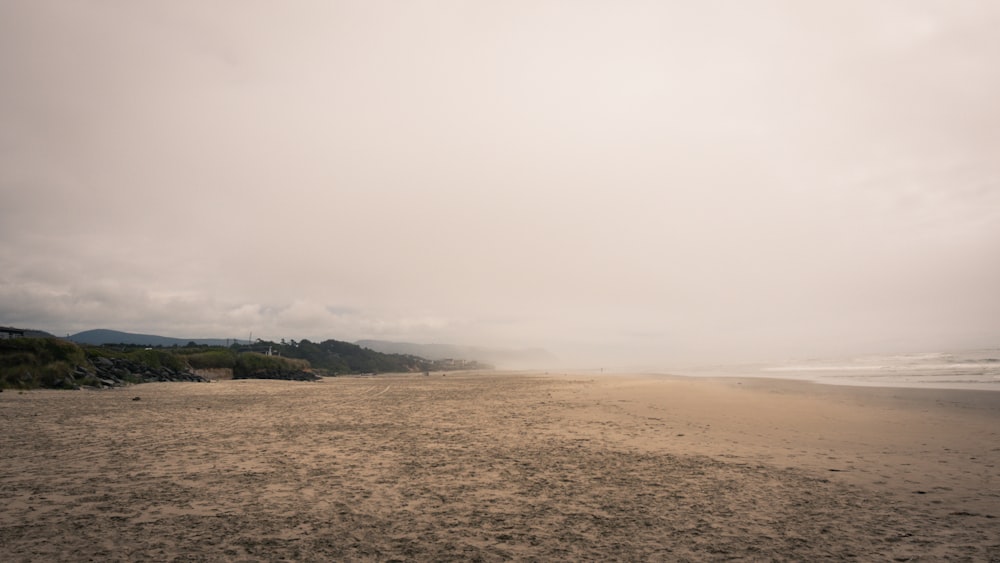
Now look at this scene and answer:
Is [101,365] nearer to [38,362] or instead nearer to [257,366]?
[38,362]

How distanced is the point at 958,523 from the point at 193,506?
10255mm

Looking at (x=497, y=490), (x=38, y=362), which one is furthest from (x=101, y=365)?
(x=497, y=490)

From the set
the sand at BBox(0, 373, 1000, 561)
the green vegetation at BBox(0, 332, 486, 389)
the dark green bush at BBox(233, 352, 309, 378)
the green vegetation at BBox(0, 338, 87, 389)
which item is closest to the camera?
the sand at BBox(0, 373, 1000, 561)

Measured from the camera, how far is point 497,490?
7492mm

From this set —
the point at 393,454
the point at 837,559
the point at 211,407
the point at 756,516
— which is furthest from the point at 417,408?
the point at 837,559

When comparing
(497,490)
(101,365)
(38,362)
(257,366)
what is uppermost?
(38,362)

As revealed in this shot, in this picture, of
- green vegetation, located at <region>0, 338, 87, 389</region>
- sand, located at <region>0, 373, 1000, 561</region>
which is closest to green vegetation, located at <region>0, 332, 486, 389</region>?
green vegetation, located at <region>0, 338, 87, 389</region>

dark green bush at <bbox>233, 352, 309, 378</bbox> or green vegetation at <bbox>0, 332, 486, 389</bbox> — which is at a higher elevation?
green vegetation at <bbox>0, 332, 486, 389</bbox>

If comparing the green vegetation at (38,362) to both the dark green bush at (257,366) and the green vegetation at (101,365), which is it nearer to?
the green vegetation at (101,365)

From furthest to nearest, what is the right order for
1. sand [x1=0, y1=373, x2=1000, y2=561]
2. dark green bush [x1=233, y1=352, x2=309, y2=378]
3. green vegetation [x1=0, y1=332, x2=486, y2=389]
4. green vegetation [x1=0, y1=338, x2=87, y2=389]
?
dark green bush [x1=233, y1=352, x2=309, y2=378]
green vegetation [x1=0, y1=332, x2=486, y2=389]
green vegetation [x1=0, y1=338, x2=87, y2=389]
sand [x1=0, y1=373, x2=1000, y2=561]

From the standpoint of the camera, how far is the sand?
5.23 meters

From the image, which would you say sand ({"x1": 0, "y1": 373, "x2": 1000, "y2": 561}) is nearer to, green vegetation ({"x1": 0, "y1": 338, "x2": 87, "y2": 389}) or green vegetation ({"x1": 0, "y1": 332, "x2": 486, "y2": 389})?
green vegetation ({"x1": 0, "y1": 338, "x2": 87, "y2": 389})

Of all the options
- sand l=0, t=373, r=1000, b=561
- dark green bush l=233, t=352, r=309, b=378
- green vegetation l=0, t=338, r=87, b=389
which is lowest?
dark green bush l=233, t=352, r=309, b=378

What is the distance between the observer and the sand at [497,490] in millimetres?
5227
